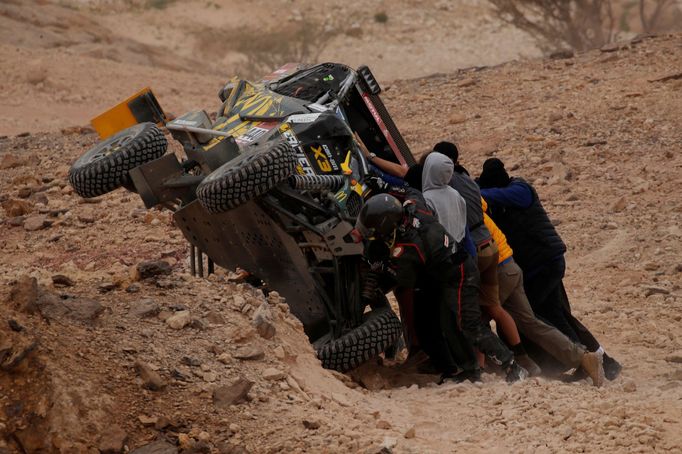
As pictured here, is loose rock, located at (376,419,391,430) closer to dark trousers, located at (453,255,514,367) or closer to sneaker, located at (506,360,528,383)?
dark trousers, located at (453,255,514,367)

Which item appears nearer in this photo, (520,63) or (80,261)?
(80,261)

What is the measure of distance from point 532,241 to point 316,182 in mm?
1848

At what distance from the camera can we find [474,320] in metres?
8.47

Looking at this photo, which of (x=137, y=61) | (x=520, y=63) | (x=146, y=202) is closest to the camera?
(x=146, y=202)

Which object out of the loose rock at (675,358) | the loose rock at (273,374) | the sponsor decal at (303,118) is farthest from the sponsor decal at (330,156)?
the loose rock at (675,358)

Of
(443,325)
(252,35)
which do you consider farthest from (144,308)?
(252,35)

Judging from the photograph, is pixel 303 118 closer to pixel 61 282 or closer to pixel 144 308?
pixel 144 308

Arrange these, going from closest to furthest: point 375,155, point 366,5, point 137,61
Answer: point 375,155 → point 137,61 → point 366,5

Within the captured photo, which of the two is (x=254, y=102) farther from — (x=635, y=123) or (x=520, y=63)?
(x=520, y=63)

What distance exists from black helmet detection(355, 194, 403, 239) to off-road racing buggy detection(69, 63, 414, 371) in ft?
1.45

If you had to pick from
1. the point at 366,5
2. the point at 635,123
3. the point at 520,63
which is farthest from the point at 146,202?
the point at 366,5

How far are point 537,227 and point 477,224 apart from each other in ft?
2.22

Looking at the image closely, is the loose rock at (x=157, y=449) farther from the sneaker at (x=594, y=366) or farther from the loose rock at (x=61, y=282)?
the sneaker at (x=594, y=366)

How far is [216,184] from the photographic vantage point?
301 inches
